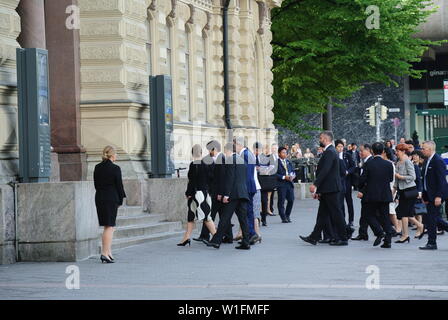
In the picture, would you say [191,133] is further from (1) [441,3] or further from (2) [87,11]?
(1) [441,3]

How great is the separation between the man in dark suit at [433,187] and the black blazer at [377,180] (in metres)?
0.86

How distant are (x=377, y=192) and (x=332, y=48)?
1888 cm

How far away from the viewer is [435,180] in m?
17.5

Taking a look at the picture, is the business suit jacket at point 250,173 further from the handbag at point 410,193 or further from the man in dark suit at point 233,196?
the handbag at point 410,193

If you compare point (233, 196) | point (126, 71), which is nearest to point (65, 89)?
point (126, 71)

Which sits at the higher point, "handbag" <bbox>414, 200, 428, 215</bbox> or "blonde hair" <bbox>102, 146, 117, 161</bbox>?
"blonde hair" <bbox>102, 146, 117, 161</bbox>

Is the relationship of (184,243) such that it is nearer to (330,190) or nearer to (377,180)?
(330,190)

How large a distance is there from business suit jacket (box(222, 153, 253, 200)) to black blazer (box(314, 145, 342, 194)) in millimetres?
1221

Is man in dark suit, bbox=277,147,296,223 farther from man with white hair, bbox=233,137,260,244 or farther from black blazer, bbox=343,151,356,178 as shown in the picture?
man with white hair, bbox=233,137,260,244

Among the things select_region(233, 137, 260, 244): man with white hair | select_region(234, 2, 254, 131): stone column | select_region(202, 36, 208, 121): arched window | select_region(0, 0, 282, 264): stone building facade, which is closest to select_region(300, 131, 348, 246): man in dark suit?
select_region(233, 137, 260, 244): man with white hair

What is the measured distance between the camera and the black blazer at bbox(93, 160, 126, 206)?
635 inches

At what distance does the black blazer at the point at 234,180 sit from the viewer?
18.4m

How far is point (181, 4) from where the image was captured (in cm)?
2722

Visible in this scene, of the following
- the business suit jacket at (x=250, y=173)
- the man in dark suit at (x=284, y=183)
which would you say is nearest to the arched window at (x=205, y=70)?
the man in dark suit at (x=284, y=183)
